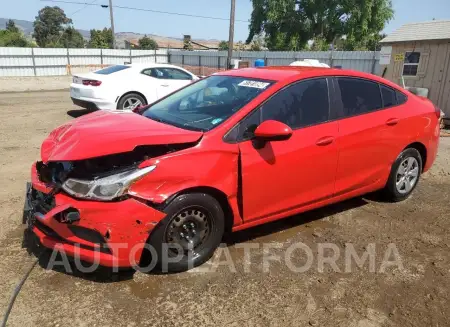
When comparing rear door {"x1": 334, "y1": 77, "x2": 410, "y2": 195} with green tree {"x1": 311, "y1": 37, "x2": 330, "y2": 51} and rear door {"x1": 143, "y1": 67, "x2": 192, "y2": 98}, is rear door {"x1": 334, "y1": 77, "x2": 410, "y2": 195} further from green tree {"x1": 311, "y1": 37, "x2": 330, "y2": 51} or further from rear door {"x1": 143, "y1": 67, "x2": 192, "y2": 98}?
green tree {"x1": 311, "y1": 37, "x2": 330, "y2": 51}

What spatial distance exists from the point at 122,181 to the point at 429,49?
392 inches

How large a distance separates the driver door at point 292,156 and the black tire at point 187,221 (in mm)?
301

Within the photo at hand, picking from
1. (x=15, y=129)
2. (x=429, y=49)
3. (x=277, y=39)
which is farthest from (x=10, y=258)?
(x=277, y=39)

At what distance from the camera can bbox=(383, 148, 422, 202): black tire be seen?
14.9 ft

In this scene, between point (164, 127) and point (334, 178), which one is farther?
point (334, 178)

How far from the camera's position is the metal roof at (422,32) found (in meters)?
9.95

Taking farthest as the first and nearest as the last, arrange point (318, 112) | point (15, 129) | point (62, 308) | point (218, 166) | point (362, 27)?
point (362, 27) < point (15, 129) < point (318, 112) < point (218, 166) < point (62, 308)

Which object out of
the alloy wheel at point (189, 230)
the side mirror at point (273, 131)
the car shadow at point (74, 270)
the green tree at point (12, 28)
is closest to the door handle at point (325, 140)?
the side mirror at point (273, 131)

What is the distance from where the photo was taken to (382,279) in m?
3.23

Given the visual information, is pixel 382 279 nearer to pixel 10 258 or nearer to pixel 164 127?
pixel 164 127

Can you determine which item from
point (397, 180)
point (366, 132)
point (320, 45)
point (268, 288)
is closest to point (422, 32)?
point (397, 180)

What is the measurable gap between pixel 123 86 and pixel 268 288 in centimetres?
762

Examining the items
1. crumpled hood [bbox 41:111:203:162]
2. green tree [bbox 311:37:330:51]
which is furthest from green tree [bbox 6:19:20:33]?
crumpled hood [bbox 41:111:203:162]

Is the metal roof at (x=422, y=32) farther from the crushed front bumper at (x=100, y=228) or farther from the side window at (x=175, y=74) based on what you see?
the crushed front bumper at (x=100, y=228)
